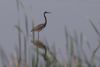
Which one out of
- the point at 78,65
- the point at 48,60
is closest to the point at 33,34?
the point at 48,60

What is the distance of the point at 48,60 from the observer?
1.04m

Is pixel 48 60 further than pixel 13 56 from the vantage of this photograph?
No

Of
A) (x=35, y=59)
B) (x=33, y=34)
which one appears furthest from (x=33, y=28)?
A: (x=35, y=59)

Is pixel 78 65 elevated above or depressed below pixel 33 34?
below

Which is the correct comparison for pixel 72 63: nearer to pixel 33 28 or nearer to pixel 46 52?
pixel 46 52

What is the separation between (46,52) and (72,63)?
Result: 13cm

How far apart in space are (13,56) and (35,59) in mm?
135

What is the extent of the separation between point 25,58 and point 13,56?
0.20ft

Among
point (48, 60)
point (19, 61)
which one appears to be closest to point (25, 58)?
point (19, 61)

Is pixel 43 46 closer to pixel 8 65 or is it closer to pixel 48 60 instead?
pixel 48 60

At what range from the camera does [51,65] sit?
1.04 m

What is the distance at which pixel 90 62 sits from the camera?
106 cm

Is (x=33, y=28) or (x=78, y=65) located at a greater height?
(x=33, y=28)

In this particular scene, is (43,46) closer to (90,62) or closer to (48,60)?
(48,60)
